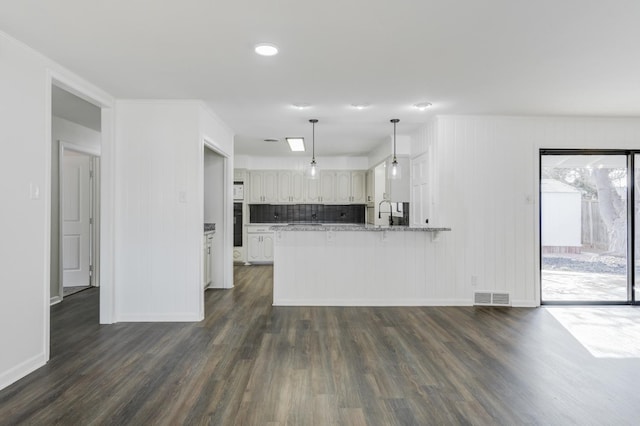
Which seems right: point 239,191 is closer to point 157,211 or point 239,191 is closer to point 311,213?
point 311,213

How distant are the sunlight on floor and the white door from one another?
21.9ft

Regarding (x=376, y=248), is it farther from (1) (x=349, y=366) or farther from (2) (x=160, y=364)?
(2) (x=160, y=364)

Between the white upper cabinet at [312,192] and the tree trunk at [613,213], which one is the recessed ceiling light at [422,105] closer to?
the tree trunk at [613,213]

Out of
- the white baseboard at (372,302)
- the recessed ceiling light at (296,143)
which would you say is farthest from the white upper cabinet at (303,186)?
Answer: the white baseboard at (372,302)

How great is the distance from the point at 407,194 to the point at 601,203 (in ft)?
8.51

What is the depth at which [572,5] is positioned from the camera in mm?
2217

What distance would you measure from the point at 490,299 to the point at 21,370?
4.86m

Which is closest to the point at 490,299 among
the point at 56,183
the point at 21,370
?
the point at 21,370

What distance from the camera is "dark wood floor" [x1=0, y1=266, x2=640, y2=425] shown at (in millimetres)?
2305

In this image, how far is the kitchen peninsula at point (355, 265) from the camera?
496 centimetres

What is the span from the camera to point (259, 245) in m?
8.55

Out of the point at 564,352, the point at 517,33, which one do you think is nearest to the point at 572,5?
the point at 517,33

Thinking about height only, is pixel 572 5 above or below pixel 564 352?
above

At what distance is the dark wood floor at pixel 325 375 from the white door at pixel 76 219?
2.03m
